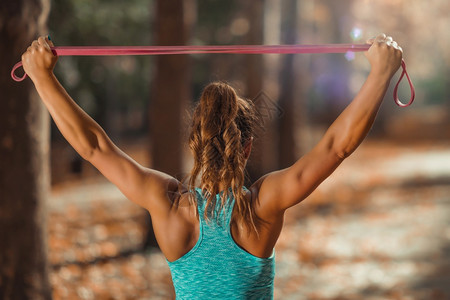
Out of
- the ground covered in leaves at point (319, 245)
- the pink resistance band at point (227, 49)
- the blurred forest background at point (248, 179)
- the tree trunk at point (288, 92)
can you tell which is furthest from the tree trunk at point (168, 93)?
the pink resistance band at point (227, 49)

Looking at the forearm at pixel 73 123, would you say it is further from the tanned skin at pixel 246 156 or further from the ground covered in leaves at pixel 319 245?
the ground covered in leaves at pixel 319 245

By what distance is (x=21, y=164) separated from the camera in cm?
439

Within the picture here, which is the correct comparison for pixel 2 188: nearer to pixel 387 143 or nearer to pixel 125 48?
pixel 125 48

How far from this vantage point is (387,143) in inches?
1087

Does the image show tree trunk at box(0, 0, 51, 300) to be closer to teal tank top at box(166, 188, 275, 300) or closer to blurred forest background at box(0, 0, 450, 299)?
blurred forest background at box(0, 0, 450, 299)

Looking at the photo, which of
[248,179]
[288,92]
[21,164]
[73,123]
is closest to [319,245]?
[288,92]

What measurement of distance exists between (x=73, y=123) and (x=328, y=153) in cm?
91

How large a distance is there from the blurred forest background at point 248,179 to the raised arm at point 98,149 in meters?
0.30

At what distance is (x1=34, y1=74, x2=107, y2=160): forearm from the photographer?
206 cm

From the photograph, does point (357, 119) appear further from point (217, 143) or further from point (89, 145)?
point (89, 145)

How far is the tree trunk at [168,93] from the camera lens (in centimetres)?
828

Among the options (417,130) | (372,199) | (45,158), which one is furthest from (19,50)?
(417,130)

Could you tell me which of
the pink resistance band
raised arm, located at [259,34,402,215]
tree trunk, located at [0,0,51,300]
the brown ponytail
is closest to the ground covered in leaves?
tree trunk, located at [0,0,51,300]

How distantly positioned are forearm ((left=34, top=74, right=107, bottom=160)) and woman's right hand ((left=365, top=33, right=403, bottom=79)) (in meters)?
1.00
